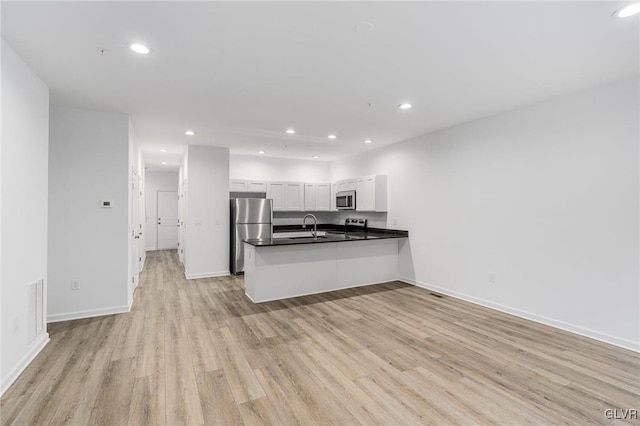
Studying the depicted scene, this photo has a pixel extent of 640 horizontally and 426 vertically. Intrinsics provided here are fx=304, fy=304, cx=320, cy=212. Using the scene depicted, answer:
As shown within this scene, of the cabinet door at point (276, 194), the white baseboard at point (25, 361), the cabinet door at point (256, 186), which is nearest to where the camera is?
the white baseboard at point (25, 361)

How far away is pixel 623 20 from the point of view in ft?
6.89

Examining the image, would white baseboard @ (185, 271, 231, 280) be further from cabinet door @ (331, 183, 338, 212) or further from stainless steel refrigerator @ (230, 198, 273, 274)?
cabinet door @ (331, 183, 338, 212)

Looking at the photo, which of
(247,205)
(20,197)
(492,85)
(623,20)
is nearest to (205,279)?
(247,205)

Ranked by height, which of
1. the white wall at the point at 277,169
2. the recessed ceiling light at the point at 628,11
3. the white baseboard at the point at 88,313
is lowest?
the white baseboard at the point at 88,313

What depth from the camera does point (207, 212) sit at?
6125mm

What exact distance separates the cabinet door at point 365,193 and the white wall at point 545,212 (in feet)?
3.38

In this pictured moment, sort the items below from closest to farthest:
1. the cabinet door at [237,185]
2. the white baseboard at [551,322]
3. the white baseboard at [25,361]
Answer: the white baseboard at [25,361] → the white baseboard at [551,322] → the cabinet door at [237,185]

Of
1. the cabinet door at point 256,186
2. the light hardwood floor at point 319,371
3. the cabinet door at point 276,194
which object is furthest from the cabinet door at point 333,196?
the light hardwood floor at point 319,371

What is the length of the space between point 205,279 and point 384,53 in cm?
510

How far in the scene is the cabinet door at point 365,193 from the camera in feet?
20.0

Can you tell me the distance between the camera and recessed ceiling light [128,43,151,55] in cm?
238

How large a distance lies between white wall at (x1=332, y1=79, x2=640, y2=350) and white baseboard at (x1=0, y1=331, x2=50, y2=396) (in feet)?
16.8

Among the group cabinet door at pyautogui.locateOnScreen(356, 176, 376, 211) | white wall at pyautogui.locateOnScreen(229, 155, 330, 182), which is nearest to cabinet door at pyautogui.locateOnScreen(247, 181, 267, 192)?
white wall at pyautogui.locateOnScreen(229, 155, 330, 182)

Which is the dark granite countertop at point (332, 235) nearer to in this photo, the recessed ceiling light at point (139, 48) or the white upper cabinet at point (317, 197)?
the white upper cabinet at point (317, 197)
